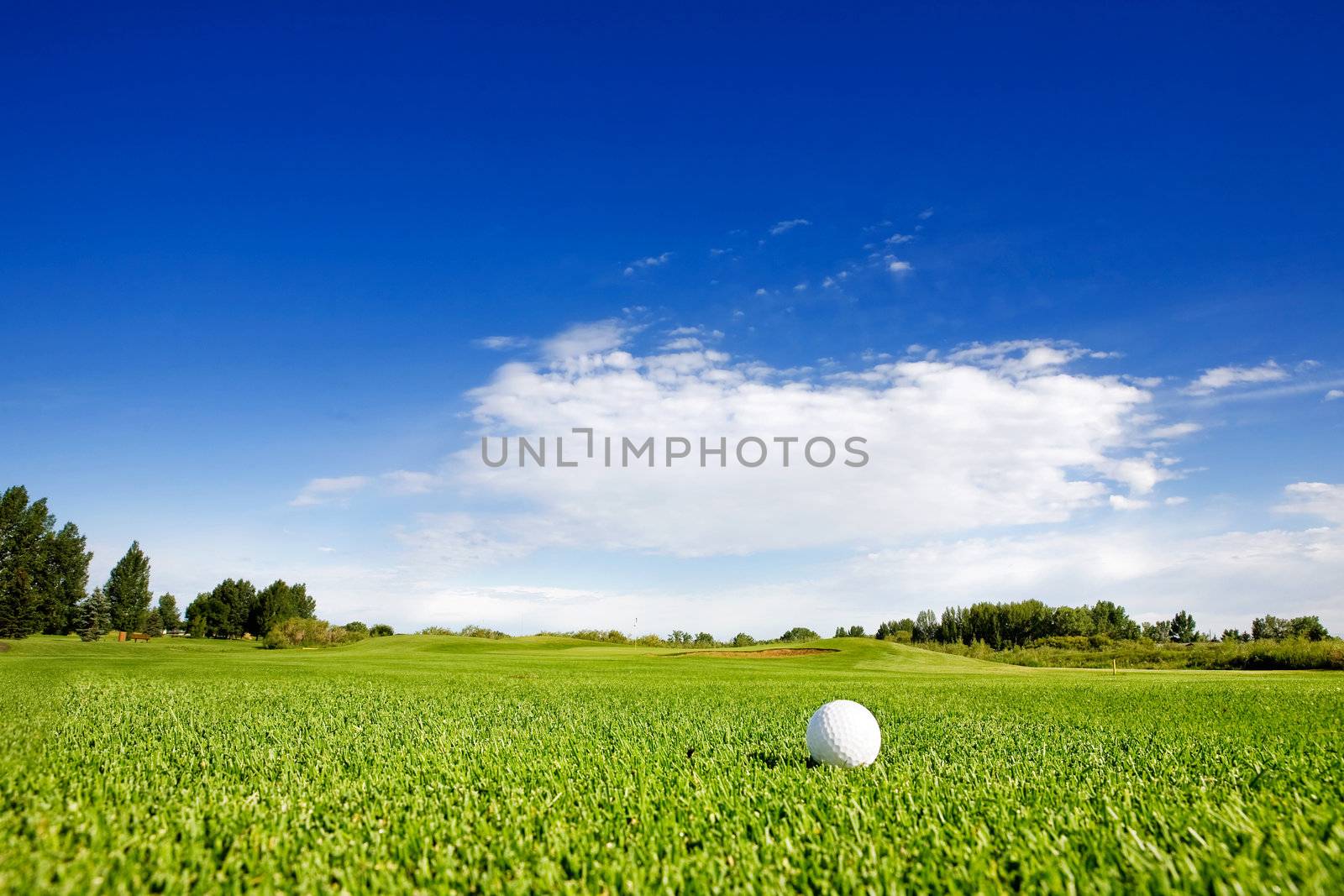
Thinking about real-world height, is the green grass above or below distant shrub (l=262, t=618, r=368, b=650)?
above

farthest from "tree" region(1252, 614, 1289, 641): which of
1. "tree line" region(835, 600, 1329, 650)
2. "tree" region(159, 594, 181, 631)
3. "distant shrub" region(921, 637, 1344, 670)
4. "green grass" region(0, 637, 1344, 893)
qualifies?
"tree" region(159, 594, 181, 631)

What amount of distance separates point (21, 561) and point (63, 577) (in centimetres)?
531

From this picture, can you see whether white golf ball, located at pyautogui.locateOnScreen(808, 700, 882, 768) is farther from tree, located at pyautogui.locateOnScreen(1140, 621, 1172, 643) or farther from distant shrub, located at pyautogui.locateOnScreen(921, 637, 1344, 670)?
tree, located at pyautogui.locateOnScreen(1140, 621, 1172, 643)

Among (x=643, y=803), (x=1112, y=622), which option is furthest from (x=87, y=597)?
Result: (x=1112, y=622)

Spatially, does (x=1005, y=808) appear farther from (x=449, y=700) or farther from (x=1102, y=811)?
(x=449, y=700)

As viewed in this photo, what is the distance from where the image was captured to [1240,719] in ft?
28.0

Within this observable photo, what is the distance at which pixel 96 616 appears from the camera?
69.1 meters

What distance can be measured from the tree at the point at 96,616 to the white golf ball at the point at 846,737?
81335 mm

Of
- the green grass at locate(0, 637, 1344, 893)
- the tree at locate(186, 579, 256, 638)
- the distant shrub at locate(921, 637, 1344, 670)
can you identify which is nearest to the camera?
the green grass at locate(0, 637, 1344, 893)

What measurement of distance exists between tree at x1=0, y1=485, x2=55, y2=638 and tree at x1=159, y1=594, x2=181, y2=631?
114 feet

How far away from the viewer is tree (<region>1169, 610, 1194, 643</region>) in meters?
101

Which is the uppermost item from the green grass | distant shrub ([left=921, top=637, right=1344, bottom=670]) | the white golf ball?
the white golf ball

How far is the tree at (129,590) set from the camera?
74.4 metres

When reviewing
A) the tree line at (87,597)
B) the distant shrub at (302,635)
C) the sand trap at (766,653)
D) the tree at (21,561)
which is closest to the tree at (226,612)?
the tree line at (87,597)
